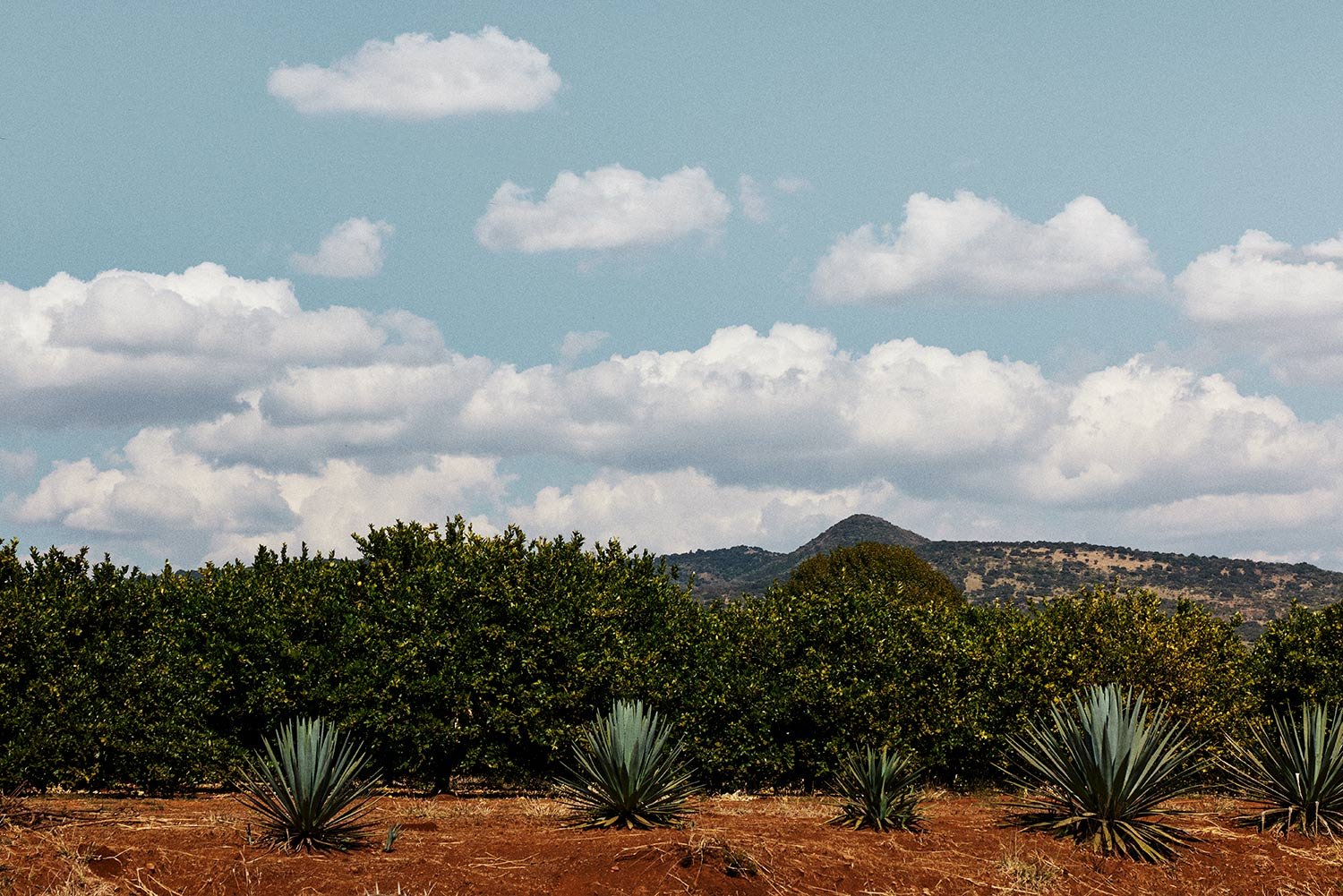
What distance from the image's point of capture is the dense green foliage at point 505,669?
896 inches

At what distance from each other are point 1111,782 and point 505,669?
449 inches

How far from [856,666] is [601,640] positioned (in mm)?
4995

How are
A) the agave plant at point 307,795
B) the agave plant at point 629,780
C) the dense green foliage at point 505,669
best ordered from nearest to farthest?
the agave plant at point 307,795 → the agave plant at point 629,780 → the dense green foliage at point 505,669

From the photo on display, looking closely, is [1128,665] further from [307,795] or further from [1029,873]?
[307,795]

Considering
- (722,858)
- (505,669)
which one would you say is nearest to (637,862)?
(722,858)

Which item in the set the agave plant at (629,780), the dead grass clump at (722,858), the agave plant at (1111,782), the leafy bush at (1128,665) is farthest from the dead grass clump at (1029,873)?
the leafy bush at (1128,665)

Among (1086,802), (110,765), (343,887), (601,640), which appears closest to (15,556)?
(110,765)

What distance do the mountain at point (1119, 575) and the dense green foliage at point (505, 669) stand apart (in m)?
70.6

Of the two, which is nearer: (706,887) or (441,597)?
(706,887)

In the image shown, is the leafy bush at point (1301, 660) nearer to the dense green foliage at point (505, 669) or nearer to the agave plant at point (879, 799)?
the dense green foliage at point (505, 669)

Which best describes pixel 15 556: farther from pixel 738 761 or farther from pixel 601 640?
pixel 738 761

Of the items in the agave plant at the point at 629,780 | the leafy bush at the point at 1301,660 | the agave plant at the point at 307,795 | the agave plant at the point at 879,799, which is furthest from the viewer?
the leafy bush at the point at 1301,660

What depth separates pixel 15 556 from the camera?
23359mm

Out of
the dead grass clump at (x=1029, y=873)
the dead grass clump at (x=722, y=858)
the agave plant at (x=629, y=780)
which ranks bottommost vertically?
the dead grass clump at (x=1029, y=873)
